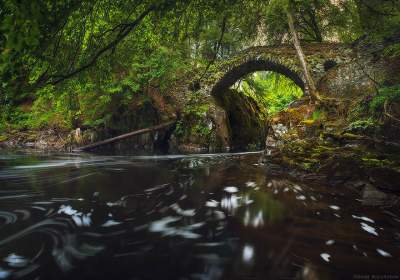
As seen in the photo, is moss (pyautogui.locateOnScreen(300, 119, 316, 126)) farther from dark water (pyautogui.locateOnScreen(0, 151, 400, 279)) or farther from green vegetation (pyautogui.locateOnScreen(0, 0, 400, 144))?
dark water (pyautogui.locateOnScreen(0, 151, 400, 279))

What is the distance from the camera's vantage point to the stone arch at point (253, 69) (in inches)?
690

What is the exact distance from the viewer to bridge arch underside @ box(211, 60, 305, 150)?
18781 mm

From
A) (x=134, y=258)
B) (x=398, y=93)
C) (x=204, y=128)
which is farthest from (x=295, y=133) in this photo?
(x=134, y=258)

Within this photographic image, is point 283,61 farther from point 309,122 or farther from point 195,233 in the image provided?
point 195,233

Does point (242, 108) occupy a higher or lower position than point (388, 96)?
higher

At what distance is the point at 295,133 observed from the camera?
40.3 feet

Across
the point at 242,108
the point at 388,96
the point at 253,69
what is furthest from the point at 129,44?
the point at 242,108

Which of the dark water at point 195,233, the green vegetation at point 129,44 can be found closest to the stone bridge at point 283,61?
the green vegetation at point 129,44

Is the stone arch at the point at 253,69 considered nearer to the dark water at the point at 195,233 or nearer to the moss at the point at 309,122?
the moss at the point at 309,122

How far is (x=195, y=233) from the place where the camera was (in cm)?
380

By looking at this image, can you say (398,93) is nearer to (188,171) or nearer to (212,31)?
(188,171)

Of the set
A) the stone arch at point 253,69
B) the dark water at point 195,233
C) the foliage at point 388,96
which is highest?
the stone arch at point 253,69

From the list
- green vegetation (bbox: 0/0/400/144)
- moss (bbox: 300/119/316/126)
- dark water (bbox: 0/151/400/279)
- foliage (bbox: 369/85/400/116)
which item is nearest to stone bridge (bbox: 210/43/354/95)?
green vegetation (bbox: 0/0/400/144)

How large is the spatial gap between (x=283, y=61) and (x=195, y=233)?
599 inches
